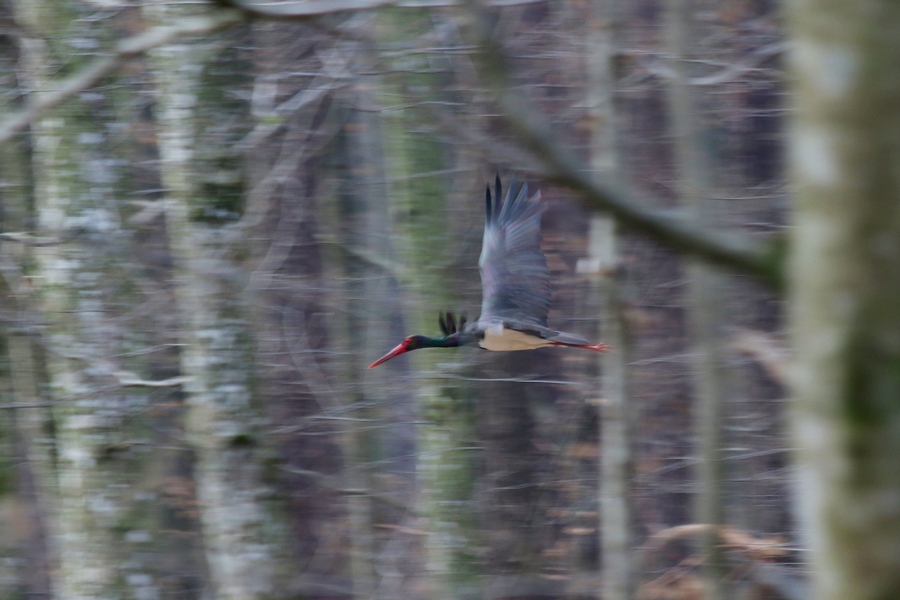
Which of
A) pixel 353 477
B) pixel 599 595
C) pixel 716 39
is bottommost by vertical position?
pixel 599 595

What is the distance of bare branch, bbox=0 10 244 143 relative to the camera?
3.92m

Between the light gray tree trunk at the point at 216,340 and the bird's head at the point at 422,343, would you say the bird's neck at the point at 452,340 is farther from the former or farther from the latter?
the light gray tree trunk at the point at 216,340

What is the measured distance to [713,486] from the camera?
15.5 ft

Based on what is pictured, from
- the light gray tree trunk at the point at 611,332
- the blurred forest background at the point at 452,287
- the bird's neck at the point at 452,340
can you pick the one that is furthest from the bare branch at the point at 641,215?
the bird's neck at the point at 452,340

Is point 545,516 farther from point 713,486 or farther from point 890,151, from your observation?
point 890,151

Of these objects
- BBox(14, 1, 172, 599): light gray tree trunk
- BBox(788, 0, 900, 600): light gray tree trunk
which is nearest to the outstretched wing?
BBox(14, 1, 172, 599): light gray tree trunk

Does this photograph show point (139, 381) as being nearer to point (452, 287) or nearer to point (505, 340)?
point (452, 287)

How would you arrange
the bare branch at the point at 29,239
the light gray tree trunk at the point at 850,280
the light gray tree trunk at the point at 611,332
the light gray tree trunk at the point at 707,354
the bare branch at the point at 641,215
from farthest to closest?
the bare branch at the point at 29,239, the light gray tree trunk at the point at 611,332, the light gray tree trunk at the point at 707,354, the bare branch at the point at 641,215, the light gray tree trunk at the point at 850,280

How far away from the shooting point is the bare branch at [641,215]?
1.81m

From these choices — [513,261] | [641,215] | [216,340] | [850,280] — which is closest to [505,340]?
[513,261]

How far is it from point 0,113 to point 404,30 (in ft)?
10.2

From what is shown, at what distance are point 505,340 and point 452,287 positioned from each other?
586 mm

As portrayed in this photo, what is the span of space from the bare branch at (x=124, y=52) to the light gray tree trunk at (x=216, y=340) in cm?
64

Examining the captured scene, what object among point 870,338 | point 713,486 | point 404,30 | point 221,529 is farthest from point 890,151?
point 221,529
